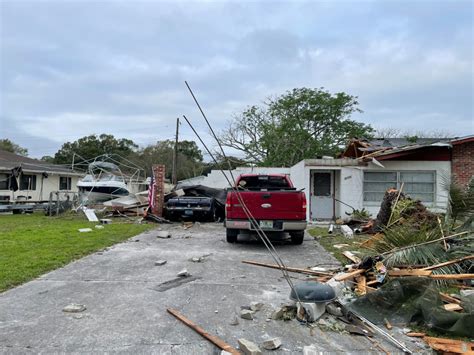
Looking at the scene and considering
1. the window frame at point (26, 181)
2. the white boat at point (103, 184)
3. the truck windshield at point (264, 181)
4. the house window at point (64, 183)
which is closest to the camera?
the truck windshield at point (264, 181)

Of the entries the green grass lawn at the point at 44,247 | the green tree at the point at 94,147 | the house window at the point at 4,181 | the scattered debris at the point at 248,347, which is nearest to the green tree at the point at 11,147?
the green tree at the point at 94,147

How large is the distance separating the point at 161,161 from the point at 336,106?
22.8m

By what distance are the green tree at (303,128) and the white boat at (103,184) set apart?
12.9m

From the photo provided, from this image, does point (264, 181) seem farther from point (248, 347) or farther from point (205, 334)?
point (248, 347)

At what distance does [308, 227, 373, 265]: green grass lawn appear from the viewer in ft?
26.5

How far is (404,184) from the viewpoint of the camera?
51.0 ft

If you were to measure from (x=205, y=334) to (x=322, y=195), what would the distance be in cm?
1332

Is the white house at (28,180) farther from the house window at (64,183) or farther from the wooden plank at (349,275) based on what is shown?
the wooden plank at (349,275)

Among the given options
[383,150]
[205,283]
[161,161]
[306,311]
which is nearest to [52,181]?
[161,161]

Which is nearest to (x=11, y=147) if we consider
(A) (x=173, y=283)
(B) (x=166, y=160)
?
(B) (x=166, y=160)

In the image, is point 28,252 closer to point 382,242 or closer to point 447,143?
point 382,242

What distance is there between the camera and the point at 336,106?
3184 centimetres

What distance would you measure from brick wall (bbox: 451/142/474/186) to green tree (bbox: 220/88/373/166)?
1532 centimetres

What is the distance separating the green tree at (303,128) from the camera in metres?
30.4
